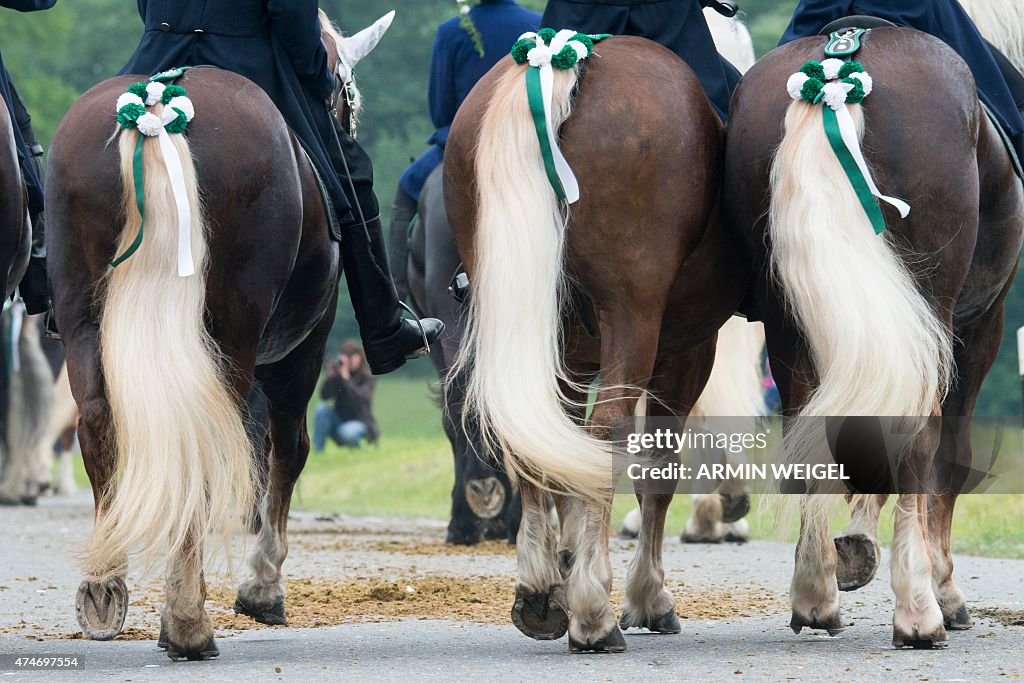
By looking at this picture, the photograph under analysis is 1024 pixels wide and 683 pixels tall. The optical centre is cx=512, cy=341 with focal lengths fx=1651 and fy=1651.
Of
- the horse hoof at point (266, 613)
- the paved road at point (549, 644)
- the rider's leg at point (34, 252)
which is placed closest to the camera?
the paved road at point (549, 644)

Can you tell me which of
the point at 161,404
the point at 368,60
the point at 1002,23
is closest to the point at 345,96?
the point at 161,404

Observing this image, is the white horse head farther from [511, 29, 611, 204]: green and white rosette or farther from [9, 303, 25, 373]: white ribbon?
[9, 303, 25, 373]: white ribbon

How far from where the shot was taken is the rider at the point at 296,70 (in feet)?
20.6

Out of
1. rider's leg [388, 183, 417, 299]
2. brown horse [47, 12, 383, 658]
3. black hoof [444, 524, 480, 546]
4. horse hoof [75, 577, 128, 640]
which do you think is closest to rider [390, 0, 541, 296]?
rider's leg [388, 183, 417, 299]

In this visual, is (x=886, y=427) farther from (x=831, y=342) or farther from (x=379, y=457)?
(x=379, y=457)

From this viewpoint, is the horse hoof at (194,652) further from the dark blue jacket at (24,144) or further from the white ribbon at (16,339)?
the white ribbon at (16,339)

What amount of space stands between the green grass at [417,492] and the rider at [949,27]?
5.57ft

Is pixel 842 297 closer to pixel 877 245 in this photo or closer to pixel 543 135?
pixel 877 245

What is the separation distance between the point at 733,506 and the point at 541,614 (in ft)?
18.1

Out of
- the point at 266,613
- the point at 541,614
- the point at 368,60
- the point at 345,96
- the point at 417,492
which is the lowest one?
the point at 417,492

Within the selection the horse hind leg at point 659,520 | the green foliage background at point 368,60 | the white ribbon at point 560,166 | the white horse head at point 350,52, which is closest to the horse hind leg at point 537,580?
the horse hind leg at point 659,520

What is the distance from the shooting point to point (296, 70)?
6.58m

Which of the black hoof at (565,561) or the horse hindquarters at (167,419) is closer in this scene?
the horse hindquarters at (167,419)

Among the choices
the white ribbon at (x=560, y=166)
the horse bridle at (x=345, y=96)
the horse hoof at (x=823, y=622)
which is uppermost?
the horse bridle at (x=345, y=96)
